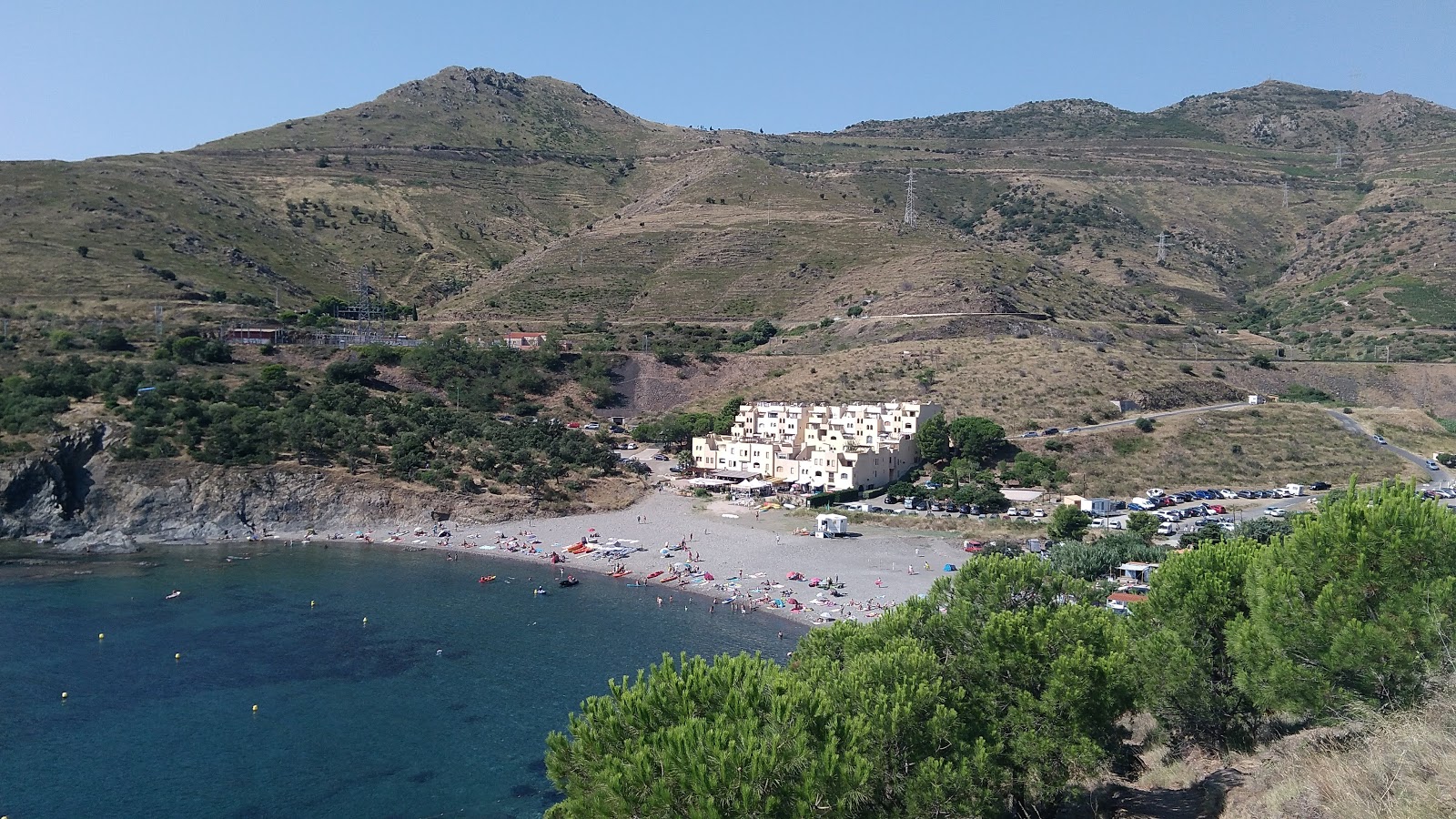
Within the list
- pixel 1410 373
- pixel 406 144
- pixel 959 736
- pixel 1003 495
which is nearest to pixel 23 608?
pixel 959 736

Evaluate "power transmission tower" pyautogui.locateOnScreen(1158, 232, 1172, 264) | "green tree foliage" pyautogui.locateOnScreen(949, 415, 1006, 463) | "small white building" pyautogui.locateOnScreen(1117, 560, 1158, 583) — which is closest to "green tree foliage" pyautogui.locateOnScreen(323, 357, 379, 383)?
"green tree foliage" pyautogui.locateOnScreen(949, 415, 1006, 463)

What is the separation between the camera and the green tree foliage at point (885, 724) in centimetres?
1333

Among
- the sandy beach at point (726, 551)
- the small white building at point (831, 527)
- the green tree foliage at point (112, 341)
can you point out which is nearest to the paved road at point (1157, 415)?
the small white building at point (831, 527)

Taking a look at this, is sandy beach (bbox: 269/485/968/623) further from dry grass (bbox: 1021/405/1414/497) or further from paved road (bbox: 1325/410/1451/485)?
paved road (bbox: 1325/410/1451/485)

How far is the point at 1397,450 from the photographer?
6412 centimetres

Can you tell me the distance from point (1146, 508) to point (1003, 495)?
8.10m

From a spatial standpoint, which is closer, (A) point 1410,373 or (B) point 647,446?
(B) point 647,446

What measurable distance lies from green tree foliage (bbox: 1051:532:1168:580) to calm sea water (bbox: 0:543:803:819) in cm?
1272

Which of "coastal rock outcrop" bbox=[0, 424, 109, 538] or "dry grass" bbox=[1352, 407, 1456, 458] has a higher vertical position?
"dry grass" bbox=[1352, 407, 1456, 458]

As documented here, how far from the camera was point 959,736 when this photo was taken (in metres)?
15.9

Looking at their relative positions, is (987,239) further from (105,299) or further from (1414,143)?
(105,299)

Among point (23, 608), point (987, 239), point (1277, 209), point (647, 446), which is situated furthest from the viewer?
point (1277, 209)

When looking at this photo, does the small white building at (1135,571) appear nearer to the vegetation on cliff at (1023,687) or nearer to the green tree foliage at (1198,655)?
the vegetation on cliff at (1023,687)

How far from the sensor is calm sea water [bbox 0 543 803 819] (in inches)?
1019
